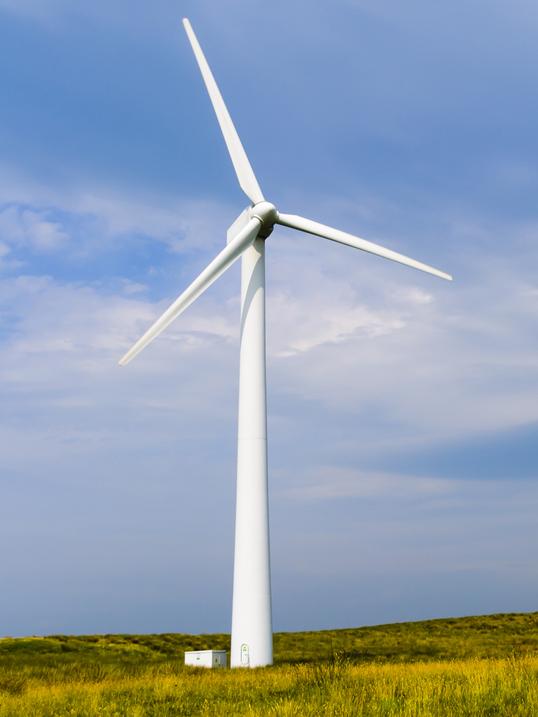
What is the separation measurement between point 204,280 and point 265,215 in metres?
3.97

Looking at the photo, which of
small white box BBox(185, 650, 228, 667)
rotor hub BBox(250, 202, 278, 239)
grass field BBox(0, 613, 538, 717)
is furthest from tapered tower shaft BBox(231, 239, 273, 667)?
rotor hub BBox(250, 202, 278, 239)

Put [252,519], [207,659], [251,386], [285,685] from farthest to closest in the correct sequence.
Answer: [251,386]
[207,659]
[252,519]
[285,685]

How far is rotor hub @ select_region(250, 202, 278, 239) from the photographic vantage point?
1346 inches

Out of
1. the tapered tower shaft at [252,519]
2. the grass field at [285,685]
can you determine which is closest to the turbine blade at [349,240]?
the tapered tower shaft at [252,519]

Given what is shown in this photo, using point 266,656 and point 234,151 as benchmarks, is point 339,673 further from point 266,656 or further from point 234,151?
point 234,151

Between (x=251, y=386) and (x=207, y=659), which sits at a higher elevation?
(x=251, y=386)

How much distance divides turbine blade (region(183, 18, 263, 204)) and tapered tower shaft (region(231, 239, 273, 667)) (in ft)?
21.1

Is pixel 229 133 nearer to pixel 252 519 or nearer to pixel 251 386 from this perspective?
pixel 251 386

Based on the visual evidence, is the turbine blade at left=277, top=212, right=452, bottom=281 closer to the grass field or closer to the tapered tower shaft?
the tapered tower shaft

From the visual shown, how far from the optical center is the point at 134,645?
4497cm

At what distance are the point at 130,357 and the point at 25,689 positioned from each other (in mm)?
12775

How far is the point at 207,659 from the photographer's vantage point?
102 ft

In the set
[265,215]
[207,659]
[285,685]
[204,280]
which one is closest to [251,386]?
[204,280]

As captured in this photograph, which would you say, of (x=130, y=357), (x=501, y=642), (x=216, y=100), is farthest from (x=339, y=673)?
(x=216, y=100)
